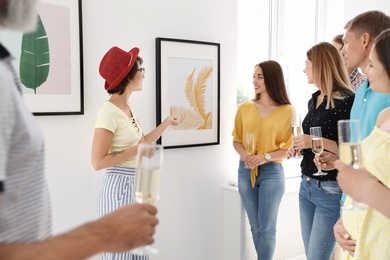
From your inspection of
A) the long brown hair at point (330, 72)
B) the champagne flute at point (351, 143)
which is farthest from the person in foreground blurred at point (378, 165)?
the long brown hair at point (330, 72)

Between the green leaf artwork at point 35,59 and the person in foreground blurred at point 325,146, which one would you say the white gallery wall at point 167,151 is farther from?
the person in foreground blurred at point 325,146

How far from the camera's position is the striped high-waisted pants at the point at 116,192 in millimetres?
2434

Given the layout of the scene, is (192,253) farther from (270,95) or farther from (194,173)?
(270,95)

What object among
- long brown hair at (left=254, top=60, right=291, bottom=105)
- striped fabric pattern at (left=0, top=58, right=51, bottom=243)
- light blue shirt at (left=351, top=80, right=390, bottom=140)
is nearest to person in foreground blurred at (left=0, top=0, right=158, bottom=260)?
striped fabric pattern at (left=0, top=58, right=51, bottom=243)

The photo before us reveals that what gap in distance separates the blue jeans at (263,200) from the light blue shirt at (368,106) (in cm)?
124

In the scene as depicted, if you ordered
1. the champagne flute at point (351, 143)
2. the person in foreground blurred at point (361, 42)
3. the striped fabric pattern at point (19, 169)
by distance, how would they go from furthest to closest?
the person in foreground blurred at point (361, 42), the champagne flute at point (351, 143), the striped fabric pattern at point (19, 169)

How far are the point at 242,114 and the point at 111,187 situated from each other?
1.36 metres

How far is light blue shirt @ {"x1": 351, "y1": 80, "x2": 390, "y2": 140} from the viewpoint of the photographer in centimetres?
186

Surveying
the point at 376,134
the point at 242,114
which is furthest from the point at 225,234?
the point at 376,134

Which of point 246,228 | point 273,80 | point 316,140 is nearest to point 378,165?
point 316,140

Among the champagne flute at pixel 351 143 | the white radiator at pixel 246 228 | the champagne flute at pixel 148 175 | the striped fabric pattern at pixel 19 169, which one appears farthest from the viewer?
the white radiator at pixel 246 228

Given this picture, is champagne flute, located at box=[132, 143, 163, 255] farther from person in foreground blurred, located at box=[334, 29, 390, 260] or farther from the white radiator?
the white radiator

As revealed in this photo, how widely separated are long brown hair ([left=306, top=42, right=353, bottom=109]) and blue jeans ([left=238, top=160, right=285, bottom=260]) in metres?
0.84

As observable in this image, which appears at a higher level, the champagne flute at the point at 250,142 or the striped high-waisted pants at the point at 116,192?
the champagne flute at the point at 250,142
